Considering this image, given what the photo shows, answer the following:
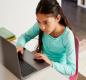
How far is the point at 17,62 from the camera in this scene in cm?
106

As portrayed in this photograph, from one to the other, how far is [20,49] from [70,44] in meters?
0.33

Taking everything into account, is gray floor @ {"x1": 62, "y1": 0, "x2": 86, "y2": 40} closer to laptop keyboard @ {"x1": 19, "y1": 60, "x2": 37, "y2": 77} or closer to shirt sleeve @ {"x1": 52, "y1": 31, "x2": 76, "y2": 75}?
shirt sleeve @ {"x1": 52, "y1": 31, "x2": 76, "y2": 75}

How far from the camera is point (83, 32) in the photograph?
10.8 feet

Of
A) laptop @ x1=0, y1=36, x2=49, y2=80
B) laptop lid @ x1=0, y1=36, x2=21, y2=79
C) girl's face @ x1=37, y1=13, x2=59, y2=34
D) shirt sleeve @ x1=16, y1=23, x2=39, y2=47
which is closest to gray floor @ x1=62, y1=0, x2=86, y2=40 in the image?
shirt sleeve @ x1=16, y1=23, x2=39, y2=47

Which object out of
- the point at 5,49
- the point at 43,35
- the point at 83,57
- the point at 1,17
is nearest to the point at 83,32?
the point at 83,57

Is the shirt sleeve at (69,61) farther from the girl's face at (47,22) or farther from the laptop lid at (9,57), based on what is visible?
the laptop lid at (9,57)

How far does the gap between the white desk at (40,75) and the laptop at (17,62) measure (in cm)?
2

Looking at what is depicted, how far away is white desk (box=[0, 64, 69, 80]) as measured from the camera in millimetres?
1161

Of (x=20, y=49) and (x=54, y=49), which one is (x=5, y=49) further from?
(x=54, y=49)

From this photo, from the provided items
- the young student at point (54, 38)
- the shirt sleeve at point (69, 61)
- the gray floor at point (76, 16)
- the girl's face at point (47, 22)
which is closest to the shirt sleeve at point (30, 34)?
the young student at point (54, 38)

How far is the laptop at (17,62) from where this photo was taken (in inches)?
41.7

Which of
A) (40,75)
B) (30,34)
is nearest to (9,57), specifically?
(40,75)

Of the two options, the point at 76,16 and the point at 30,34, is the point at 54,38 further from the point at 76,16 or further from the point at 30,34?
the point at 76,16

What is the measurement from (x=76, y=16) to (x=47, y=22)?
2585mm
